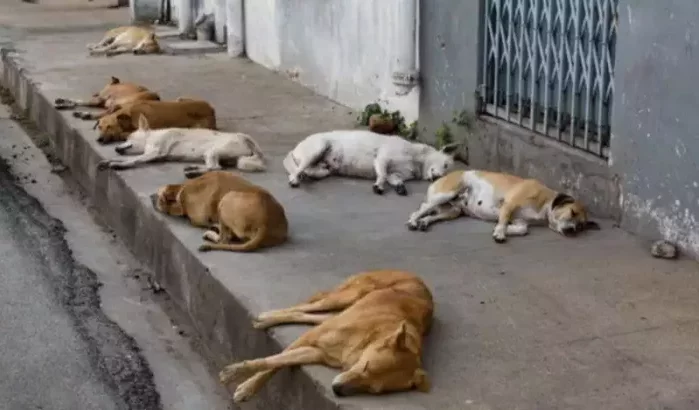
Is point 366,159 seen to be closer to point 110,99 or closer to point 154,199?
point 154,199

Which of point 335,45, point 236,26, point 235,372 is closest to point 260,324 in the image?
point 235,372

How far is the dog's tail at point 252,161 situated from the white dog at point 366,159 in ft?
0.77

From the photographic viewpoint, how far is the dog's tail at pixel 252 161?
7613 millimetres

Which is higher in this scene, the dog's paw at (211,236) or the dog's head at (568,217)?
the dog's head at (568,217)

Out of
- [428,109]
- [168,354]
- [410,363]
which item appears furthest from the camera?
[428,109]

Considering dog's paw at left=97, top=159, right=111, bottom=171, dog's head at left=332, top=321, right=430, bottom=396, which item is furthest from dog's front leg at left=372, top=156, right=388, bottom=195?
dog's head at left=332, top=321, right=430, bottom=396

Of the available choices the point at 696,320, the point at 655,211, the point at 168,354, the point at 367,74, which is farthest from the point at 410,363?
the point at 367,74

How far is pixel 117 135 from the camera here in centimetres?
836

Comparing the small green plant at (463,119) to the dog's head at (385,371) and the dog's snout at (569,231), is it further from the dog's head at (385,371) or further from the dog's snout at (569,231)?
the dog's head at (385,371)

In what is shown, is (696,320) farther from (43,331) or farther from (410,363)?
(43,331)

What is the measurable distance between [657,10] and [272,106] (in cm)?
476

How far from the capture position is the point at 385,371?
409 cm

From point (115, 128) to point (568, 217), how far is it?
3.70 metres

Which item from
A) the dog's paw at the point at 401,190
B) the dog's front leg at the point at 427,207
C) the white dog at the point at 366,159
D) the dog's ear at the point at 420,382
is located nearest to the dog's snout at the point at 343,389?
the dog's ear at the point at 420,382
